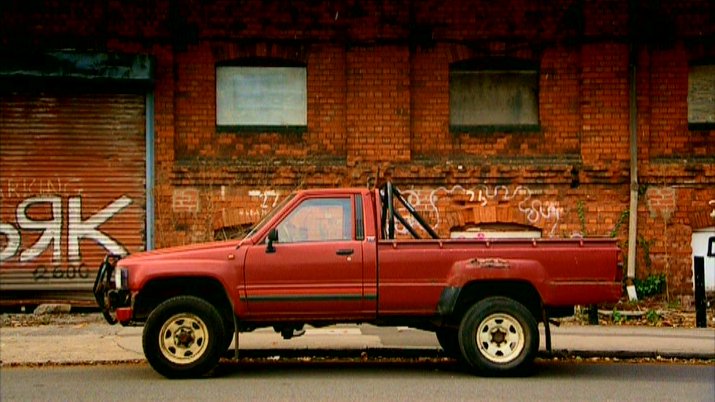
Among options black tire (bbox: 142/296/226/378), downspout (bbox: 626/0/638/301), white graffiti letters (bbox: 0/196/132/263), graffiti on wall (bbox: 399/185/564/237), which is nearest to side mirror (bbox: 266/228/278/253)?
black tire (bbox: 142/296/226/378)

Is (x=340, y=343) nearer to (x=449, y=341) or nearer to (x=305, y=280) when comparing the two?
(x=449, y=341)

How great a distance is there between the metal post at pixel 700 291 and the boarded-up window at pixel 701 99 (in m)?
3.53

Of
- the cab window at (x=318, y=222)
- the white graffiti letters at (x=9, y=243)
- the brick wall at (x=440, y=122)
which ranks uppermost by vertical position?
the brick wall at (x=440, y=122)

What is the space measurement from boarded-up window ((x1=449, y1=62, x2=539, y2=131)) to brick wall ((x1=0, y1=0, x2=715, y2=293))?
0.21 m

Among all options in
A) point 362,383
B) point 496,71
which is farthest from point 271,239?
point 496,71

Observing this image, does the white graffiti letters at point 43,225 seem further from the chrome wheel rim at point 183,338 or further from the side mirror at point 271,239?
the side mirror at point 271,239

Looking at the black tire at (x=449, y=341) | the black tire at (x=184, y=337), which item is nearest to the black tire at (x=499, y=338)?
the black tire at (x=449, y=341)

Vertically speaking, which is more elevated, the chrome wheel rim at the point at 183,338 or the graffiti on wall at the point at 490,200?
the graffiti on wall at the point at 490,200

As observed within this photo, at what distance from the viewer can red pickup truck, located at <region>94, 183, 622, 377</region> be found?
403 inches

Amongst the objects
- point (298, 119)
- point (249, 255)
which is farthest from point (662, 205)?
point (249, 255)

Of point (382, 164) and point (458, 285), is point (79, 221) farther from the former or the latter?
point (458, 285)

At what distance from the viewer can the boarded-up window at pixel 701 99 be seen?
55.5ft

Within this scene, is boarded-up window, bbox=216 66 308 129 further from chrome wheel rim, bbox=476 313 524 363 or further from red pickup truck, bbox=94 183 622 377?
chrome wheel rim, bbox=476 313 524 363

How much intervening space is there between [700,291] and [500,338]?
523 cm
